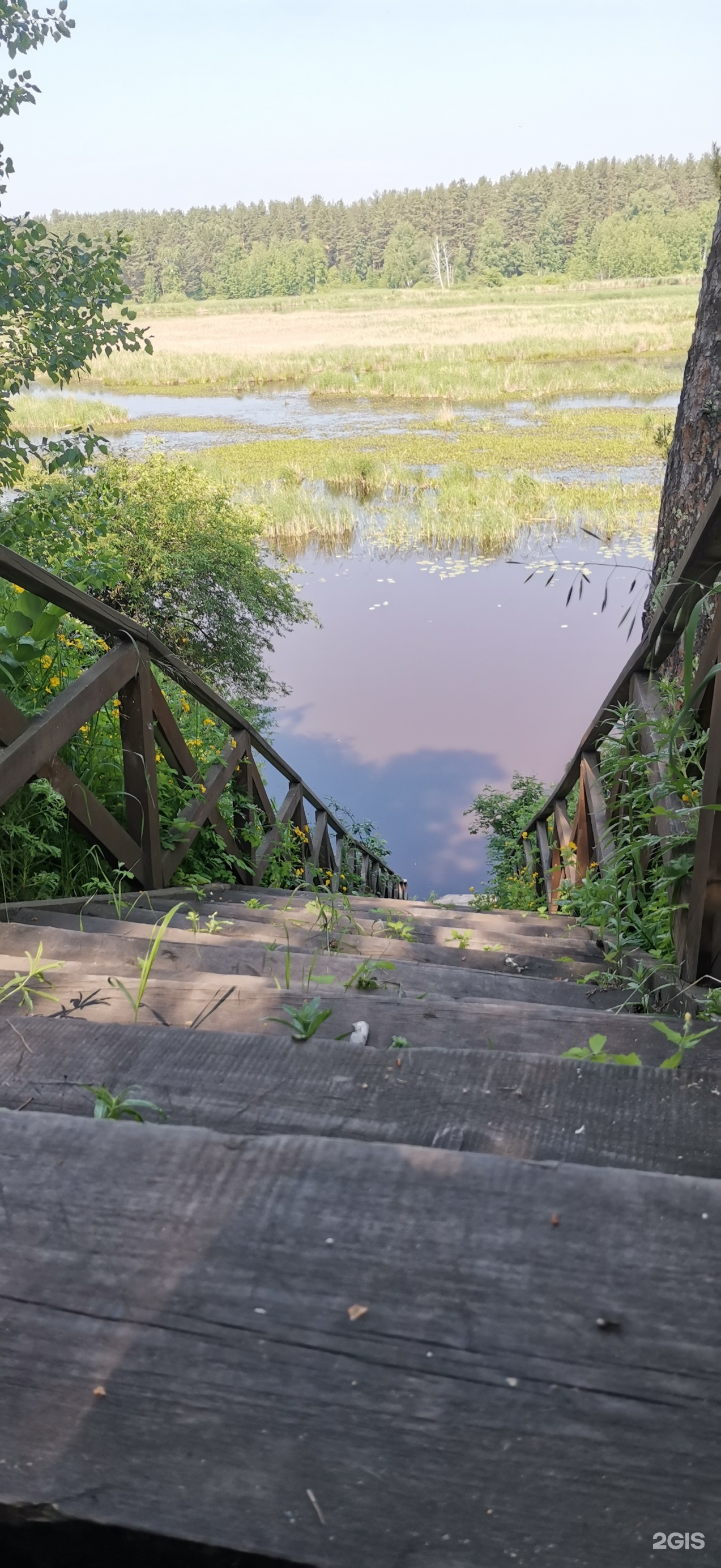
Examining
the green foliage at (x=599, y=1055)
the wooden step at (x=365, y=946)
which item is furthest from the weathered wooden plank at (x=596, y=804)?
the green foliage at (x=599, y=1055)

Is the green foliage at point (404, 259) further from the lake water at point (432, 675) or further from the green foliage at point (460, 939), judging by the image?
the green foliage at point (460, 939)

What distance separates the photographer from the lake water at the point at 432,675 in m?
12.3

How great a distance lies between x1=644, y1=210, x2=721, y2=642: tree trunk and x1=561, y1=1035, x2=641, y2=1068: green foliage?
9.89ft

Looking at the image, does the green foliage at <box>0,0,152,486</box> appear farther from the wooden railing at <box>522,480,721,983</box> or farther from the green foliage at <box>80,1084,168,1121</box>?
the green foliage at <box>80,1084,168,1121</box>

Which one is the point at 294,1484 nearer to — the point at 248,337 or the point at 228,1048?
the point at 228,1048

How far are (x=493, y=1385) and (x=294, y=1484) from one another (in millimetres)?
159

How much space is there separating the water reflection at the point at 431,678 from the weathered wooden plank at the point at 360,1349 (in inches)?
401

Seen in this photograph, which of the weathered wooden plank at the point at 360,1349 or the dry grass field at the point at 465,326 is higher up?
the dry grass field at the point at 465,326

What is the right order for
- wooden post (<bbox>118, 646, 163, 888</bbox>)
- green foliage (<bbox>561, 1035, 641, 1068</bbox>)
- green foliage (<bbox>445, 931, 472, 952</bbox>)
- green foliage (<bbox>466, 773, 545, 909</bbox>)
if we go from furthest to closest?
green foliage (<bbox>466, 773, 545, 909</bbox>) < green foliage (<bbox>445, 931, 472, 952</bbox>) < wooden post (<bbox>118, 646, 163, 888</bbox>) < green foliage (<bbox>561, 1035, 641, 1068</bbox>)

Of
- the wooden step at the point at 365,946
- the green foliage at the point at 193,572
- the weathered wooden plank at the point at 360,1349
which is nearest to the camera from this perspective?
the weathered wooden plank at the point at 360,1349

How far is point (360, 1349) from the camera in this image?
2.41ft

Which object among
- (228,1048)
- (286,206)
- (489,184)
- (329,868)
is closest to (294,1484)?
(228,1048)

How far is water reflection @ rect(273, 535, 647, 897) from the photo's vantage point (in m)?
12.3

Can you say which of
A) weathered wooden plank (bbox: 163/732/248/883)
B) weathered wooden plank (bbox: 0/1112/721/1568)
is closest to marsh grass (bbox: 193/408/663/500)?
weathered wooden plank (bbox: 163/732/248/883)
